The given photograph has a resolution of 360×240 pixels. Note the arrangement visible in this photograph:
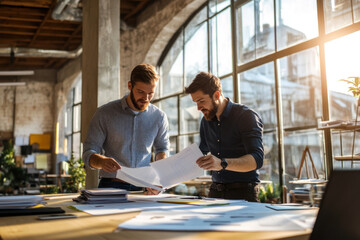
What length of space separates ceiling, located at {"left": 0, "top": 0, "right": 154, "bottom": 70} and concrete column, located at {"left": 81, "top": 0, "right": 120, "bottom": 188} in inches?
133

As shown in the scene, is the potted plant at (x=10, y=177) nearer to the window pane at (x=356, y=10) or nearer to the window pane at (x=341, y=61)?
the window pane at (x=341, y=61)

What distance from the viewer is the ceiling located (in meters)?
8.98

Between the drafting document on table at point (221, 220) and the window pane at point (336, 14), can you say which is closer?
the drafting document on table at point (221, 220)

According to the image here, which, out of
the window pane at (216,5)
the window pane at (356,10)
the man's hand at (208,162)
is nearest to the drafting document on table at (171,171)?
the man's hand at (208,162)

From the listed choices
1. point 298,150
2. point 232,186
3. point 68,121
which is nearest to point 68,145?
point 68,121

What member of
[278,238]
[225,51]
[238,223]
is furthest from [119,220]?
[225,51]

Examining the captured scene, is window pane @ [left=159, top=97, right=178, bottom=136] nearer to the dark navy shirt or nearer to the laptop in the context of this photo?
the dark navy shirt

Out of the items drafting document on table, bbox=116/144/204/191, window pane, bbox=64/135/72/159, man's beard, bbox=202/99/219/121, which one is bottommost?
drafting document on table, bbox=116/144/204/191

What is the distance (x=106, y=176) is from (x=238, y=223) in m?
1.55

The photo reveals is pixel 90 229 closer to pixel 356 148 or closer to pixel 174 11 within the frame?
pixel 356 148

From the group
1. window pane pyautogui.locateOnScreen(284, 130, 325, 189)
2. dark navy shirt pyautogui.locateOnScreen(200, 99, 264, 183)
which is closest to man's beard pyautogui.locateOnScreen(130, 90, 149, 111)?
dark navy shirt pyautogui.locateOnScreen(200, 99, 264, 183)

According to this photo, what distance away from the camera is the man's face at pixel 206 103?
7.70 ft

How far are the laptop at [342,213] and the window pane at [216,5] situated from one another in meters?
7.78

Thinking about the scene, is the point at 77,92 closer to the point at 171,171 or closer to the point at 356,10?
the point at 356,10
